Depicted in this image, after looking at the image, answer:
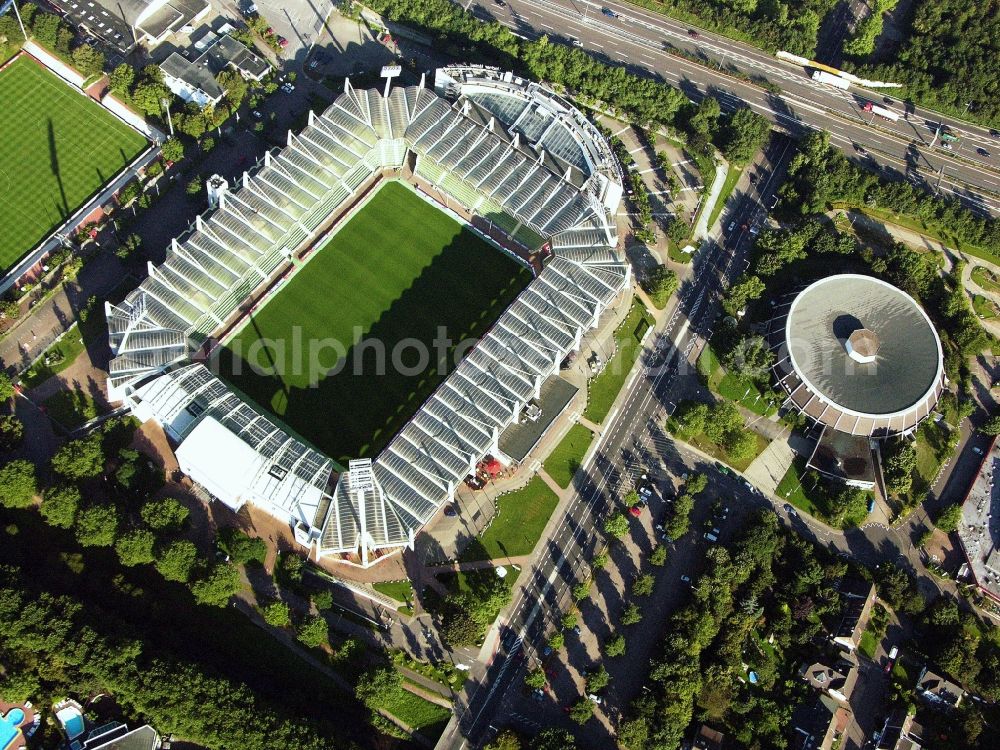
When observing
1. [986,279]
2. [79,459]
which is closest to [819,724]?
[986,279]

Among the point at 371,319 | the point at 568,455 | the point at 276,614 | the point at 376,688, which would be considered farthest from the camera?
the point at 371,319

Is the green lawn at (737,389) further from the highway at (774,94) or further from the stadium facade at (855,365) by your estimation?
the highway at (774,94)

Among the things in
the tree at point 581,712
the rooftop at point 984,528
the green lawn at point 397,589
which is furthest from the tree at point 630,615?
the rooftop at point 984,528

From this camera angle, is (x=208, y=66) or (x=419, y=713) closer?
(x=419, y=713)

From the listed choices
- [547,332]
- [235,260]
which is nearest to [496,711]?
[547,332]

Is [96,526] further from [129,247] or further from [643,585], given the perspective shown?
[643,585]
